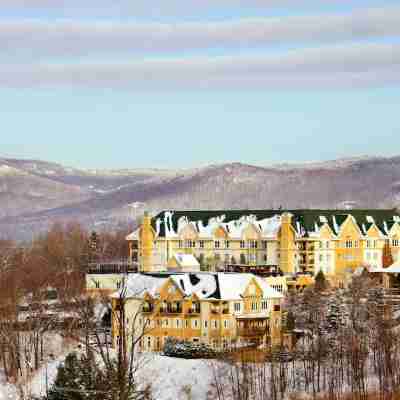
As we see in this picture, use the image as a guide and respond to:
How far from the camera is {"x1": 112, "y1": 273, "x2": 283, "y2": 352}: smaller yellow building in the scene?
68750 mm

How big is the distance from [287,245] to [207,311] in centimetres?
2378

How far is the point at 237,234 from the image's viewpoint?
3767 inches

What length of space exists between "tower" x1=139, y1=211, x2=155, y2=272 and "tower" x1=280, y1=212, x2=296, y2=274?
9.19 meters

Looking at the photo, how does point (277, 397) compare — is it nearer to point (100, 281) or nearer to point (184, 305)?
point (184, 305)

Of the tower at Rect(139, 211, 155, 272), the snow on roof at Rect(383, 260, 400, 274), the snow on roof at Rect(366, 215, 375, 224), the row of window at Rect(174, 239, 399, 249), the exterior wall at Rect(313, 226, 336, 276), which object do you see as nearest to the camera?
the snow on roof at Rect(383, 260, 400, 274)

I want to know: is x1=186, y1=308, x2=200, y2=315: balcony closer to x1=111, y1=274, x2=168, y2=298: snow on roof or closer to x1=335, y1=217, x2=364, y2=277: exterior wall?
x1=111, y1=274, x2=168, y2=298: snow on roof

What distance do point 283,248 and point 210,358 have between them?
28582 millimetres

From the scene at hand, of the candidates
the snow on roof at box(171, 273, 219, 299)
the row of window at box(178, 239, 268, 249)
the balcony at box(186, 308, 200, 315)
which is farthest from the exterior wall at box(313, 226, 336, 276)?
the balcony at box(186, 308, 200, 315)

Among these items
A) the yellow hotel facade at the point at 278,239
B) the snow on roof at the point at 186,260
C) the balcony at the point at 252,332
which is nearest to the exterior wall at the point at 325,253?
the yellow hotel facade at the point at 278,239

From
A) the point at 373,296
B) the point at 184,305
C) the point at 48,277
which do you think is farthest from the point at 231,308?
the point at 48,277

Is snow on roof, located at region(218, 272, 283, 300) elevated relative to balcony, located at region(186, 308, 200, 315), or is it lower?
elevated

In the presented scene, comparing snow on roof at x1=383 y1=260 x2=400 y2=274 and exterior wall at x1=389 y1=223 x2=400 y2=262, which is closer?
snow on roof at x1=383 y1=260 x2=400 y2=274

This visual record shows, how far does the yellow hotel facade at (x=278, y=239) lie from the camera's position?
9275 cm

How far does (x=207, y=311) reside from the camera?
227 ft
